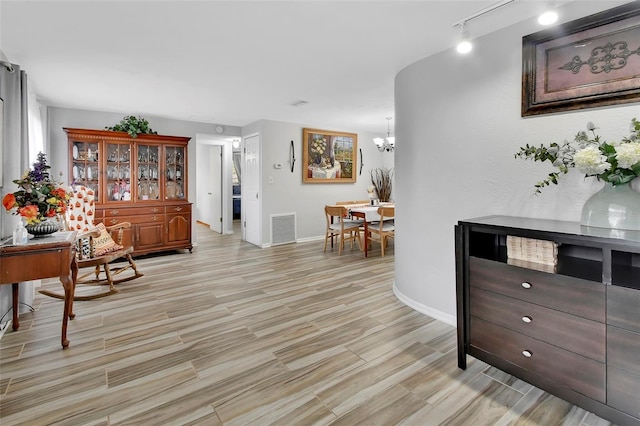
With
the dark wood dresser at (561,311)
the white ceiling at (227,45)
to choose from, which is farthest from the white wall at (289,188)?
the dark wood dresser at (561,311)

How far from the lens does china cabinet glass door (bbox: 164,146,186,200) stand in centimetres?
548

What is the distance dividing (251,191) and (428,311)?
4.31 metres

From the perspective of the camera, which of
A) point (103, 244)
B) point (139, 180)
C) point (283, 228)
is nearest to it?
point (103, 244)

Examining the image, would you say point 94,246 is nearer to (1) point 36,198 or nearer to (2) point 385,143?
(1) point 36,198

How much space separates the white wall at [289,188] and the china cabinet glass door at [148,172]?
175 centimetres

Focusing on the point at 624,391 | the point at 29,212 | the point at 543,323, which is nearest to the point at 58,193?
the point at 29,212

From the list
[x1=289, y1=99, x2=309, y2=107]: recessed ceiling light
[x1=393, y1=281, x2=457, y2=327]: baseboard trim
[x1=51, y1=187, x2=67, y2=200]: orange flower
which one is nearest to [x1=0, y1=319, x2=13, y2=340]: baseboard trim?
[x1=51, y1=187, x2=67, y2=200]: orange flower

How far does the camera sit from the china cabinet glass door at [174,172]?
5.48 m

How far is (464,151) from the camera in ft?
8.61

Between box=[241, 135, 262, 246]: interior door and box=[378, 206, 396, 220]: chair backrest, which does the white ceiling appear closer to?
box=[378, 206, 396, 220]: chair backrest

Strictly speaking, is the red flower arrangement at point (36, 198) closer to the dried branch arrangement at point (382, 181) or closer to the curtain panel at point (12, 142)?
the curtain panel at point (12, 142)

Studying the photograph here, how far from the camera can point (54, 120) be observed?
15.9ft

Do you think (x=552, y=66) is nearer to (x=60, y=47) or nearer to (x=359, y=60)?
(x=359, y=60)

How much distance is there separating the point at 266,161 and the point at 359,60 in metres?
3.21
